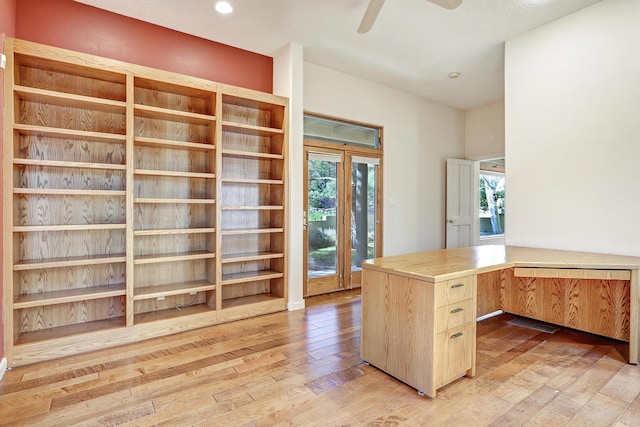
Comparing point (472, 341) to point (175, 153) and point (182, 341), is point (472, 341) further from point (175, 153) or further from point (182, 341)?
point (175, 153)

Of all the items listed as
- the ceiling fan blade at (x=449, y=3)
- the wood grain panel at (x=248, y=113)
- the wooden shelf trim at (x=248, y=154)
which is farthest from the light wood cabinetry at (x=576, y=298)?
the wood grain panel at (x=248, y=113)

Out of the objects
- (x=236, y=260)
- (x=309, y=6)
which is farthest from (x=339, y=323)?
(x=309, y=6)

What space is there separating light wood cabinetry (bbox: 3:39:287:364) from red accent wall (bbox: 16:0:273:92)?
0.99 feet

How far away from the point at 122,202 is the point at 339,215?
99.7 inches

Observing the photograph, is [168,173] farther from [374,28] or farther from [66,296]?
[374,28]

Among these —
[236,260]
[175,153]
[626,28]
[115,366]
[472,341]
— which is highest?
[626,28]

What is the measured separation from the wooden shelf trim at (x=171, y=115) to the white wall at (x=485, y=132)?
15.4ft

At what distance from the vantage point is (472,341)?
2.17m

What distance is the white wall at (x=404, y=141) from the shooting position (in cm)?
434

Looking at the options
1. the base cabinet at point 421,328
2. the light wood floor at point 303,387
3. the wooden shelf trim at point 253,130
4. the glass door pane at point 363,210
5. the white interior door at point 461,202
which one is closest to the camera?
the light wood floor at point 303,387

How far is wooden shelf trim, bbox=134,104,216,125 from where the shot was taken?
9.50 ft

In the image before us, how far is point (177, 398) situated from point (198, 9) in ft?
10.2

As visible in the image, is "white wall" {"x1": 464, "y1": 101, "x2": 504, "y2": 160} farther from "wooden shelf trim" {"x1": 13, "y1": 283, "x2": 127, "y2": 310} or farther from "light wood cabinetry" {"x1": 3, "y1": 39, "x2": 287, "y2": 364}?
"wooden shelf trim" {"x1": 13, "y1": 283, "x2": 127, "y2": 310}

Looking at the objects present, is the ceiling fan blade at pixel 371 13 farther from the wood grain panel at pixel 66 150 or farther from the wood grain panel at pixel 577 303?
the wood grain panel at pixel 577 303
